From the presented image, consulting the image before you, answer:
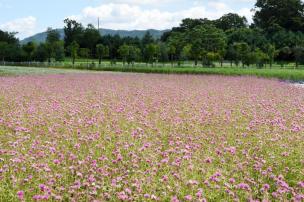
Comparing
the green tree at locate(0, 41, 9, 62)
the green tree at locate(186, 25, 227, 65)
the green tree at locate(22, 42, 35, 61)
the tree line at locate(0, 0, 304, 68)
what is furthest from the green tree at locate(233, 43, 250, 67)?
the green tree at locate(0, 41, 9, 62)

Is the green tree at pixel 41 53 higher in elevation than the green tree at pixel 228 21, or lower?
lower

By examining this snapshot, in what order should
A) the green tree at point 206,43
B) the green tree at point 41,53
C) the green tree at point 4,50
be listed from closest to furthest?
the green tree at point 206,43, the green tree at point 41,53, the green tree at point 4,50

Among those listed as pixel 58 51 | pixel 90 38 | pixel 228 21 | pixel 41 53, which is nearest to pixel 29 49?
pixel 41 53

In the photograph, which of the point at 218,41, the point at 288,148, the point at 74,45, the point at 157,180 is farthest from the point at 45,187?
the point at 74,45

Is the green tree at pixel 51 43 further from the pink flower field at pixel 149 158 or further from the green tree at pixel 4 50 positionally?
the pink flower field at pixel 149 158

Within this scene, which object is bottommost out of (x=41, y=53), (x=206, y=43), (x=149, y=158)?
(x=149, y=158)

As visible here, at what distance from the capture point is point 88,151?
22.8 ft

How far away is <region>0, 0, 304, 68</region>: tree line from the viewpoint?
6675cm

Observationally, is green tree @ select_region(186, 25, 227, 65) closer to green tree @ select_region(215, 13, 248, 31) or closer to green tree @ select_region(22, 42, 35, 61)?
green tree @ select_region(22, 42, 35, 61)

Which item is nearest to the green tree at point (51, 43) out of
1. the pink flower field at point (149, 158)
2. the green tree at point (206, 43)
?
the green tree at point (206, 43)

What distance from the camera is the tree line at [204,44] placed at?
66750mm

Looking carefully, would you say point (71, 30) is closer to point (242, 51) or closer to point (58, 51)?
point (58, 51)

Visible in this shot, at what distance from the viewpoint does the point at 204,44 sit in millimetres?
66750

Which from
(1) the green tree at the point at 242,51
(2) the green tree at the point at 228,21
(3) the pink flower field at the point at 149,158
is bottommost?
(3) the pink flower field at the point at 149,158
